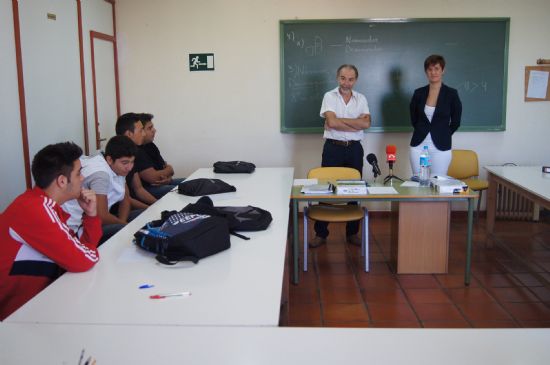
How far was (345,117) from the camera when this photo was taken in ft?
15.9

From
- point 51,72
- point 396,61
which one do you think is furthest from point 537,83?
point 51,72

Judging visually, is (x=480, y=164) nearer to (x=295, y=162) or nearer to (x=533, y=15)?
(x=533, y=15)

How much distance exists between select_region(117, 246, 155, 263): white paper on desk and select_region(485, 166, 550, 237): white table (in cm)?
271

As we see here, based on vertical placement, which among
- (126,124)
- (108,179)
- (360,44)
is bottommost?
(108,179)

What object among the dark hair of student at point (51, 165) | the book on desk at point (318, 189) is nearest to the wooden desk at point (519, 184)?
the book on desk at point (318, 189)

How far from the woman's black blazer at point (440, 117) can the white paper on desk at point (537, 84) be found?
1.48 metres

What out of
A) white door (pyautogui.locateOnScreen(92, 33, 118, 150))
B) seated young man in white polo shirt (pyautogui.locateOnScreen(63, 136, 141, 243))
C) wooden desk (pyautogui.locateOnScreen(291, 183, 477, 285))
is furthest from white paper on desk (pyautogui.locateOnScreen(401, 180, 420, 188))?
Answer: white door (pyautogui.locateOnScreen(92, 33, 118, 150))

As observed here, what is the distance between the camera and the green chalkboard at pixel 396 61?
5.50 m

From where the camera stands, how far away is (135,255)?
8.11 ft

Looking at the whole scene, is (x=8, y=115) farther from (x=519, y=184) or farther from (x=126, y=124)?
(x=519, y=184)

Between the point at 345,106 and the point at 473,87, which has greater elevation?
the point at 473,87

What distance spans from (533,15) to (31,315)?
5.41 m

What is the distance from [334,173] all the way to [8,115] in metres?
2.45

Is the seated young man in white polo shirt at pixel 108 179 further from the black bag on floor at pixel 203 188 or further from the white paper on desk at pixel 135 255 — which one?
the white paper on desk at pixel 135 255
